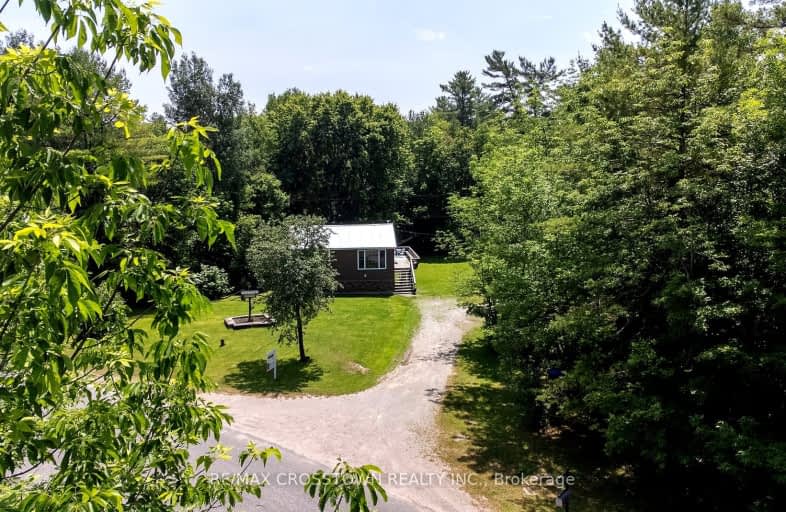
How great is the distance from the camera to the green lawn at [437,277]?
3040 cm

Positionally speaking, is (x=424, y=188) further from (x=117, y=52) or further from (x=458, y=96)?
(x=117, y=52)

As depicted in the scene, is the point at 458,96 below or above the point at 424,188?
above

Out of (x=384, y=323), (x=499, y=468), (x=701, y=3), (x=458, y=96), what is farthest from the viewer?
(x=458, y=96)

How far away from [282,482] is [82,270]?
1021cm

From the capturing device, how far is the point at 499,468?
11.8 m

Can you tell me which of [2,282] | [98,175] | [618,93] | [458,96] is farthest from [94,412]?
[458,96]

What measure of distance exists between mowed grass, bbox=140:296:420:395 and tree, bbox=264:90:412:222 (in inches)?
646

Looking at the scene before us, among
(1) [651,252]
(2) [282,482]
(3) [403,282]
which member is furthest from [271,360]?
(3) [403,282]

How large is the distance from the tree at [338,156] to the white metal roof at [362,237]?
9200mm

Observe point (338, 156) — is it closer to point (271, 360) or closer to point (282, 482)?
point (271, 360)

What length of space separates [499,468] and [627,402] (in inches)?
155

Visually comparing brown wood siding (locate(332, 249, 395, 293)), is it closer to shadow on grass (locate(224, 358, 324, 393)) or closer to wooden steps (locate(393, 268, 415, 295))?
wooden steps (locate(393, 268, 415, 295))

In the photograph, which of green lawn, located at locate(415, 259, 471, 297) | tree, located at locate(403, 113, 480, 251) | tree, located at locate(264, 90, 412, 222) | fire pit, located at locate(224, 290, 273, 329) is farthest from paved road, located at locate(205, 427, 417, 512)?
tree, located at locate(403, 113, 480, 251)

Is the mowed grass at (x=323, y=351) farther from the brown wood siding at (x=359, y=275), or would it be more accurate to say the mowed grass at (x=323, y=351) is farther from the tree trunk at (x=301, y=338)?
the brown wood siding at (x=359, y=275)
